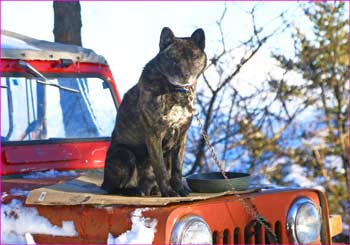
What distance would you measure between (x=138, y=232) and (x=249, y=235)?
734mm

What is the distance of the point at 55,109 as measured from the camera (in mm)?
4090

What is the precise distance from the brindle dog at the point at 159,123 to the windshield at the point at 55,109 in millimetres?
931

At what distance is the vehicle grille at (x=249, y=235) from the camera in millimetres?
2785

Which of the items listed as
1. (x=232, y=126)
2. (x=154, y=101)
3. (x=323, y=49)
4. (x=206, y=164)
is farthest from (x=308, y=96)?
(x=154, y=101)

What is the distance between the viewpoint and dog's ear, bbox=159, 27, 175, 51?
297 centimetres

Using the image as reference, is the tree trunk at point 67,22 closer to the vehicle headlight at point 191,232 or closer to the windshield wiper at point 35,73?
the windshield wiper at point 35,73

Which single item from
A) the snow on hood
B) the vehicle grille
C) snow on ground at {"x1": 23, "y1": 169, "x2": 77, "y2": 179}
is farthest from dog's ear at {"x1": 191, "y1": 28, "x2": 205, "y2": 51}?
the snow on hood

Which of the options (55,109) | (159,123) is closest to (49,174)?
(55,109)

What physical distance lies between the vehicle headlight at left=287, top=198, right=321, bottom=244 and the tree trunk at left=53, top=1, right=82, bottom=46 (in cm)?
421

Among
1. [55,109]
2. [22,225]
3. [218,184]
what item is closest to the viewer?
[22,225]

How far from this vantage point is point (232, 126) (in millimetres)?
9555

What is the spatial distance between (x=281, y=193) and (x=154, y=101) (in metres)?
0.84

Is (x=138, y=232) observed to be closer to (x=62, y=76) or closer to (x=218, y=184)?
(x=218, y=184)

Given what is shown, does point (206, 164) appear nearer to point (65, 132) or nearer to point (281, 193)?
point (65, 132)
